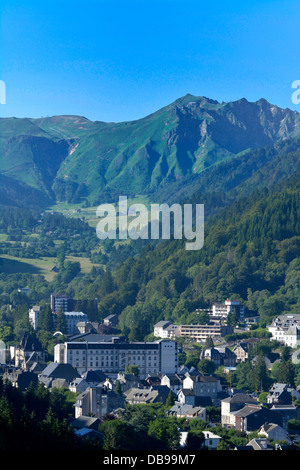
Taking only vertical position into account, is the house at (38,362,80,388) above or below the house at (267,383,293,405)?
above

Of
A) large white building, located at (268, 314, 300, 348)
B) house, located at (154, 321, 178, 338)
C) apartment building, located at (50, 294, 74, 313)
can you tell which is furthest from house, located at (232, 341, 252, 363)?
apartment building, located at (50, 294, 74, 313)

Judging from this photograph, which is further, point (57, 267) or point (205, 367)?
point (57, 267)

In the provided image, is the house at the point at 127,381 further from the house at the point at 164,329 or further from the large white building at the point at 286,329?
the house at the point at 164,329

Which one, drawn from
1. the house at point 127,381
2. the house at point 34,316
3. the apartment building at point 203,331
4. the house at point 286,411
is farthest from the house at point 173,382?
the house at point 34,316

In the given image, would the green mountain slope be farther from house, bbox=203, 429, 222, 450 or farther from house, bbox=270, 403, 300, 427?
house, bbox=203, 429, 222, 450

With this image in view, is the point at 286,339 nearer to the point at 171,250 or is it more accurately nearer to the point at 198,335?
the point at 198,335
